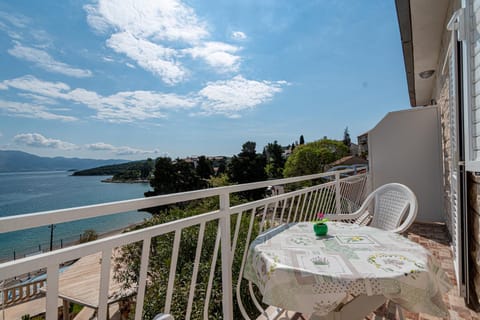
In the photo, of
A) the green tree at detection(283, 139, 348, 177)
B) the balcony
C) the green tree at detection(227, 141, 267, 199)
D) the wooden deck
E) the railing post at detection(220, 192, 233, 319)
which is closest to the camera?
the balcony

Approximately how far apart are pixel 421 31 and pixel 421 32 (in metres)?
0.03

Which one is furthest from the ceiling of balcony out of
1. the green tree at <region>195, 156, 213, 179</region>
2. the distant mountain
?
the green tree at <region>195, 156, 213, 179</region>

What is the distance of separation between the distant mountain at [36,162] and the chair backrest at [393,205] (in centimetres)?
2335

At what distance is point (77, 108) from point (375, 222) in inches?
1396

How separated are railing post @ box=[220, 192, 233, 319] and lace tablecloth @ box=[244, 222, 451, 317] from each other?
0.23 meters

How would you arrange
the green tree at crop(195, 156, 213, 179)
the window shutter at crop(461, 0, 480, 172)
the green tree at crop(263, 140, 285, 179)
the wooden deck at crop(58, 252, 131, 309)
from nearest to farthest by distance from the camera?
the window shutter at crop(461, 0, 480, 172) → the wooden deck at crop(58, 252, 131, 309) → the green tree at crop(195, 156, 213, 179) → the green tree at crop(263, 140, 285, 179)

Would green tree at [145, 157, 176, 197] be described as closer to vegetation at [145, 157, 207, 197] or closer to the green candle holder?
vegetation at [145, 157, 207, 197]

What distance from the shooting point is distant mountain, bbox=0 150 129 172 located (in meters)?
19.3

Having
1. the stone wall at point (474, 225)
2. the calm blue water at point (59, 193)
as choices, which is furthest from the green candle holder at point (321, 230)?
the calm blue water at point (59, 193)

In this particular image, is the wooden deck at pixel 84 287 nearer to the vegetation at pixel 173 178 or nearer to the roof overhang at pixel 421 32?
the roof overhang at pixel 421 32

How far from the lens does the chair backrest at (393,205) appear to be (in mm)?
2041

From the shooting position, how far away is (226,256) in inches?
57.9

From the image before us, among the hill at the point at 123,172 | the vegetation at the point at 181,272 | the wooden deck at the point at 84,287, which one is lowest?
the wooden deck at the point at 84,287

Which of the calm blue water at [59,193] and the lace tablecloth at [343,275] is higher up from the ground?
the lace tablecloth at [343,275]
